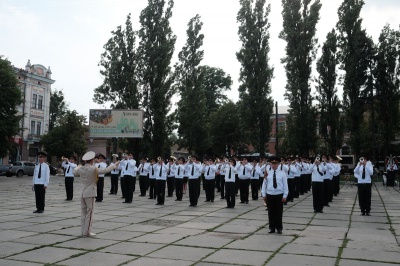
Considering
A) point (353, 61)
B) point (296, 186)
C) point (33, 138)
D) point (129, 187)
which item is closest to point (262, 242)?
point (129, 187)

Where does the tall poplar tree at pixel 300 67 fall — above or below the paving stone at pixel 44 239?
above

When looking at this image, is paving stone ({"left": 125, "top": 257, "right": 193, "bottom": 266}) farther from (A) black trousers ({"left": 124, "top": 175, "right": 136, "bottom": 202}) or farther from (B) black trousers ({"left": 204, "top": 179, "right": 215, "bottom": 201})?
(B) black trousers ({"left": 204, "top": 179, "right": 215, "bottom": 201})

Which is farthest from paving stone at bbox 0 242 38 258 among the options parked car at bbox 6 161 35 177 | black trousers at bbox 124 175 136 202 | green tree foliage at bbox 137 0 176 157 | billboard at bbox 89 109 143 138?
parked car at bbox 6 161 35 177

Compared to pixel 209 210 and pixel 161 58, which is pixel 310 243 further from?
pixel 161 58

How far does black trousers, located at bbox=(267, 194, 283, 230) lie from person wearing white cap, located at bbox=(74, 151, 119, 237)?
143 inches

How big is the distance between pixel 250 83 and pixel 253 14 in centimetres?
562

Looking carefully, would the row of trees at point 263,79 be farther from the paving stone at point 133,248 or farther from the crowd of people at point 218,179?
the paving stone at point 133,248

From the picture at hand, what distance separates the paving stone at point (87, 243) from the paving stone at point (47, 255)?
0.29 meters

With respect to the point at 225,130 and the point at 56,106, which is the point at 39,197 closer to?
the point at 225,130

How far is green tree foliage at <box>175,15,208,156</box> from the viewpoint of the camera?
34.5 metres

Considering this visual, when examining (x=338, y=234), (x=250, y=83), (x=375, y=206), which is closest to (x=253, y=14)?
(x=250, y=83)

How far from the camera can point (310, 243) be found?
7.54 metres

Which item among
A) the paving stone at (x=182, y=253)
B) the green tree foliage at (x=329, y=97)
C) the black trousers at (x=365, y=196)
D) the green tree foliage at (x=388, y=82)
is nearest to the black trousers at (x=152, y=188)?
the black trousers at (x=365, y=196)

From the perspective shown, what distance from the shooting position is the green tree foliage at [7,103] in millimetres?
33469
